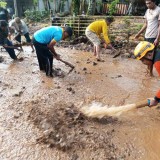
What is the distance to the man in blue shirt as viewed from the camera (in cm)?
538

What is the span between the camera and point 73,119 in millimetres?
3662

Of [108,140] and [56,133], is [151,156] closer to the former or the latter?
[108,140]

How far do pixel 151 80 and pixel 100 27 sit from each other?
112 inches

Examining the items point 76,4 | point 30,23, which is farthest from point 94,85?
point 30,23

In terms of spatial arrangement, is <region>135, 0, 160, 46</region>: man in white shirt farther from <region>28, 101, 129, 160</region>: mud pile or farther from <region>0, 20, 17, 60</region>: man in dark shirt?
<region>0, 20, 17, 60</region>: man in dark shirt

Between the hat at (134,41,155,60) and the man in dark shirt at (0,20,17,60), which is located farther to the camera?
the man in dark shirt at (0,20,17,60)

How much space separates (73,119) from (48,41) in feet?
9.30

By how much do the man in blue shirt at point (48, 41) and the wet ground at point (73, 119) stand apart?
0.46 meters

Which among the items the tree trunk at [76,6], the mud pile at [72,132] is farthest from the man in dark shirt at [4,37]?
the tree trunk at [76,6]

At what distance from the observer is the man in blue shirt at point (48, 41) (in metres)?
5.38

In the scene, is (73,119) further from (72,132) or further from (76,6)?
(76,6)

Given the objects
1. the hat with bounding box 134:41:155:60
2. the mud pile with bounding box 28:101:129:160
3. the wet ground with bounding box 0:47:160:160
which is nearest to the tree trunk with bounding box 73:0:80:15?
the wet ground with bounding box 0:47:160:160

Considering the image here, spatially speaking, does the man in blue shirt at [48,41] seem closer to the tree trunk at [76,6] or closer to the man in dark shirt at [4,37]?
the man in dark shirt at [4,37]

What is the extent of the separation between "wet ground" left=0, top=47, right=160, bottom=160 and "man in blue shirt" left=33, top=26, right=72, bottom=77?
0.46m
